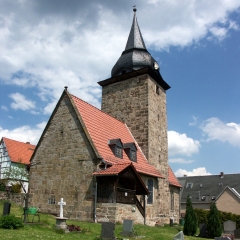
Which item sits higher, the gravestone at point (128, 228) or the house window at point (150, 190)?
the house window at point (150, 190)

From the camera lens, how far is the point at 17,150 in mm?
41625

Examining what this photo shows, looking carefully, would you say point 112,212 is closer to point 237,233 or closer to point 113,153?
point 113,153

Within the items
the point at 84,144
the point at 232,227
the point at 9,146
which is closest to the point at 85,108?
the point at 84,144

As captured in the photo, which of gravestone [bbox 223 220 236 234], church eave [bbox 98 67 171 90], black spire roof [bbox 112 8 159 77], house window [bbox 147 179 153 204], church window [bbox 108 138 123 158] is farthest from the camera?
black spire roof [bbox 112 8 159 77]

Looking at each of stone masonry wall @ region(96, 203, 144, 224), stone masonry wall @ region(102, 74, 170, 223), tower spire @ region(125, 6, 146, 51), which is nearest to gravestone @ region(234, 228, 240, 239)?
stone masonry wall @ region(102, 74, 170, 223)

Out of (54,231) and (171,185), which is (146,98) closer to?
(171,185)

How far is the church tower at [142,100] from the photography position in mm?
24734

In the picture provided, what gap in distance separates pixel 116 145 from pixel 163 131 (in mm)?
8390

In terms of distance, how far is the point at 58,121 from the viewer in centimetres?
2011

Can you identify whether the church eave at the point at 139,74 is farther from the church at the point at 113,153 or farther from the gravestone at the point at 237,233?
the gravestone at the point at 237,233

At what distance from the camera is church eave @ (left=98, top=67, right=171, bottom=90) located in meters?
26.0

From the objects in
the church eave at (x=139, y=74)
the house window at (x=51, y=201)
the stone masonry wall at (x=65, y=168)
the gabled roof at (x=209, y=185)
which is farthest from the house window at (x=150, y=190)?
→ the gabled roof at (x=209, y=185)

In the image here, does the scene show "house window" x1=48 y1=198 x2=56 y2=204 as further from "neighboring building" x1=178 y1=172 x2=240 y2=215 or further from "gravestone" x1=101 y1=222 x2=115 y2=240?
"neighboring building" x1=178 y1=172 x2=240 y2=215

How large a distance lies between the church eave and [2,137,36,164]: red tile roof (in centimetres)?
1828
